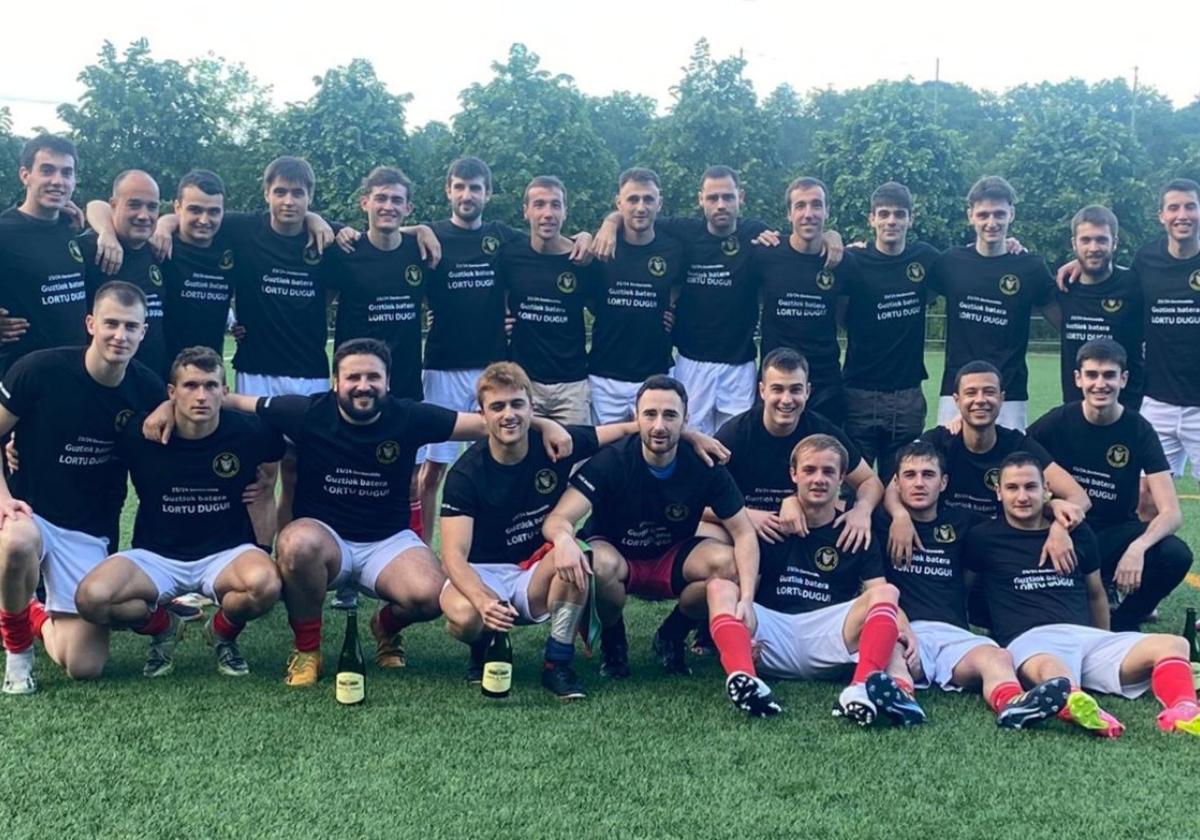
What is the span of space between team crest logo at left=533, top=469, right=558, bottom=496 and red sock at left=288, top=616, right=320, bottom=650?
3.81 ft

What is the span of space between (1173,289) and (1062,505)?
2.27 meters

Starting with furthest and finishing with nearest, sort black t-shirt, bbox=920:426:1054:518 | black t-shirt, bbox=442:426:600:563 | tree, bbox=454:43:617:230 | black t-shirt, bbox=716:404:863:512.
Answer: tree, bbox=454:43:617:230
black t-shirt, bbox=920:426:1054:518
black t-shirt, bbox=716:404:863:512
black t-shirt, bbox=442:426:600:563

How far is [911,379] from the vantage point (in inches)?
276

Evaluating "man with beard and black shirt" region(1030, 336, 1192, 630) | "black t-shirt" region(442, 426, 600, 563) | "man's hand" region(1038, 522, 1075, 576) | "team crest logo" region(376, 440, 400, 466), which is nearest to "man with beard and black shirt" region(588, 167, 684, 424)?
"black t-shirt" region(442, 426, 600, 563)

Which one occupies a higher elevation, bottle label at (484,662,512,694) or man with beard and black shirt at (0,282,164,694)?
man with beard and black shirt at (0,282,164,694)

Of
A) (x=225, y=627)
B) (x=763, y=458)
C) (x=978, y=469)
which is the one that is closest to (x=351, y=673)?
(x=225, y=627)

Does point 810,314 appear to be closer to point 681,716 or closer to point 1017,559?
point 1017,559

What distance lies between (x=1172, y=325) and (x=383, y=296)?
4653 millimetres

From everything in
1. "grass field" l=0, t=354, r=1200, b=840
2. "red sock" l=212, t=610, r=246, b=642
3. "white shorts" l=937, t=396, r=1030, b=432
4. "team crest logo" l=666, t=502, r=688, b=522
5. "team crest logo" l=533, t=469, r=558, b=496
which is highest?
"white shorts" l=937, t=396, r=1030, b=432

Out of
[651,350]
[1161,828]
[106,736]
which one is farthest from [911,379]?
[106,736]

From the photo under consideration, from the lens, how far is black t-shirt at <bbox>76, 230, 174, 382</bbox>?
620 centimetres

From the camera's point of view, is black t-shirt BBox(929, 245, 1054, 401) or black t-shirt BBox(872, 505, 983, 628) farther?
black t-shirt BBox(929, 245, 1054, 401)

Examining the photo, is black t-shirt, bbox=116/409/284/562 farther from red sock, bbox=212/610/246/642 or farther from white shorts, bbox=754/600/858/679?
white shorts, bbox=754/600/858/679

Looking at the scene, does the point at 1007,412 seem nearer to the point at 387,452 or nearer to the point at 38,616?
the point at 387,452
